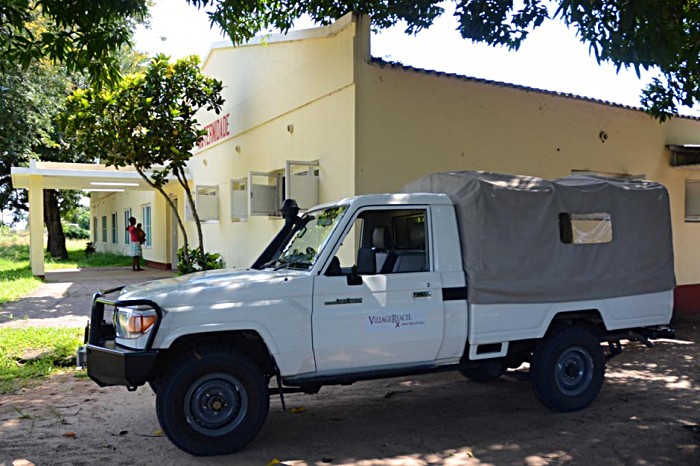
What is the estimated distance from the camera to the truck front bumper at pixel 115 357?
4398 millimetres

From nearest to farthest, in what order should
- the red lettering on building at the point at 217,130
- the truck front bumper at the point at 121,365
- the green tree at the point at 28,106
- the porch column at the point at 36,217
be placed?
the truck front bumper at the point at 121,365 → the red lettering on building at the point at 217,130 → the porch column at the point at 36,217 → the green tree at the point at 28,106

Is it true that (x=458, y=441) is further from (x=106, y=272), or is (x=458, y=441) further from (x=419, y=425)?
(x=106, y=272)

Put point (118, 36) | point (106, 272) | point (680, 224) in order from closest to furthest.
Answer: point (118, 36)
point (680, 224)
point (106, 272)

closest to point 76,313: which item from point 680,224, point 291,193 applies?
point 291,193

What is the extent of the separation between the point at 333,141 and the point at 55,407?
5.23m

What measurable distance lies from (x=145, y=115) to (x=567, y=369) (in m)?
9.32

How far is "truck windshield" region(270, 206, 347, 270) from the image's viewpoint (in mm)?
5148

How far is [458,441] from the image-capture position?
5012 mm

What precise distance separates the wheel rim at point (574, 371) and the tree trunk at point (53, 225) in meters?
25.7

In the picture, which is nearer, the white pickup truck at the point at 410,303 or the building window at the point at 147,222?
the white pickup truck at the point at 410,303

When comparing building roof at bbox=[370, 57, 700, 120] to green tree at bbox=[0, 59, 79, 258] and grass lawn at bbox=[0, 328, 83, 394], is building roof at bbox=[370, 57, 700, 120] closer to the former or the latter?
grass lawn at bbox=[0, 328, 83, 394]

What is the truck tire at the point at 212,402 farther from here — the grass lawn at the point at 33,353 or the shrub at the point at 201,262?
the shrub at the point at 201,262

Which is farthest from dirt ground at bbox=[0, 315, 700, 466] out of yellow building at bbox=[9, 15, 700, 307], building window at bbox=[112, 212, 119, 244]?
building window at bbox=[112, 212, 119, 244]

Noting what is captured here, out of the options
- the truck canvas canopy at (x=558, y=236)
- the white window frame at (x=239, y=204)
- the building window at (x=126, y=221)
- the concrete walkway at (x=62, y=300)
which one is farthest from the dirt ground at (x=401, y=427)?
the building window at (x=126, y=221)
